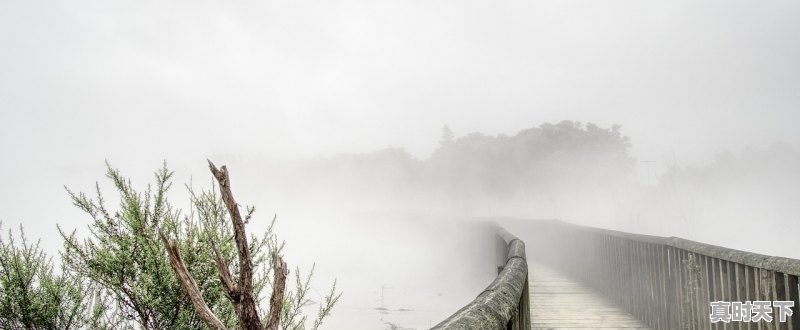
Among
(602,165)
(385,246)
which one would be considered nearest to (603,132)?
(602,165)

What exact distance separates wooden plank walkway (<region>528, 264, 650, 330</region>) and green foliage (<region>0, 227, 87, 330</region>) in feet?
31.5

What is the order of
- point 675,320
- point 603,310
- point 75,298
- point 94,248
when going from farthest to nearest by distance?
point 75,298
point 94,248
point 603,310
point 675,320

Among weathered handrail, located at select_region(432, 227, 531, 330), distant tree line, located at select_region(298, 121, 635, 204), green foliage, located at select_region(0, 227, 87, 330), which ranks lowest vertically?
green foliage, located at select_region(0, 227, 87, 330)

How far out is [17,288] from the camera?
10.3 m

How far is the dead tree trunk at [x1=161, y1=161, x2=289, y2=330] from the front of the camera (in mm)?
4094

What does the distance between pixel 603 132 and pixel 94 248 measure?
6214 cm

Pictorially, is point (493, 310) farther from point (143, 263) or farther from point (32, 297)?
point (32, 297)

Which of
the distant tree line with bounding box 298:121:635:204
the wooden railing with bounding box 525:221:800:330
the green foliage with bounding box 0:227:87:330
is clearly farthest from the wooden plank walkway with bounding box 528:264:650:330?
the distant tree line with bounding box 298:121:635:204

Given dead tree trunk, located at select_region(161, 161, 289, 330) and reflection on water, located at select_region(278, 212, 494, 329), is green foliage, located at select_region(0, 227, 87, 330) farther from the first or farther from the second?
reflection on water, located at select_region(278, 212, 494, 329)

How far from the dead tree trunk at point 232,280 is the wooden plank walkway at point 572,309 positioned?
3.74m

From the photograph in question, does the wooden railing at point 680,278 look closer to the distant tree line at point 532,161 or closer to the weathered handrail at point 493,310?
the weathered handrail at point 493,310

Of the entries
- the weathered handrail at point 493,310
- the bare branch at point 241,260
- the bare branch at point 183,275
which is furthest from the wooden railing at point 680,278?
the bare branch at point 183,275

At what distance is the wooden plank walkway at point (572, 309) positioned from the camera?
275 inches

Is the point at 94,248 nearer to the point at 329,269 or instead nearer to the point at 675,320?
the point at 675,320
